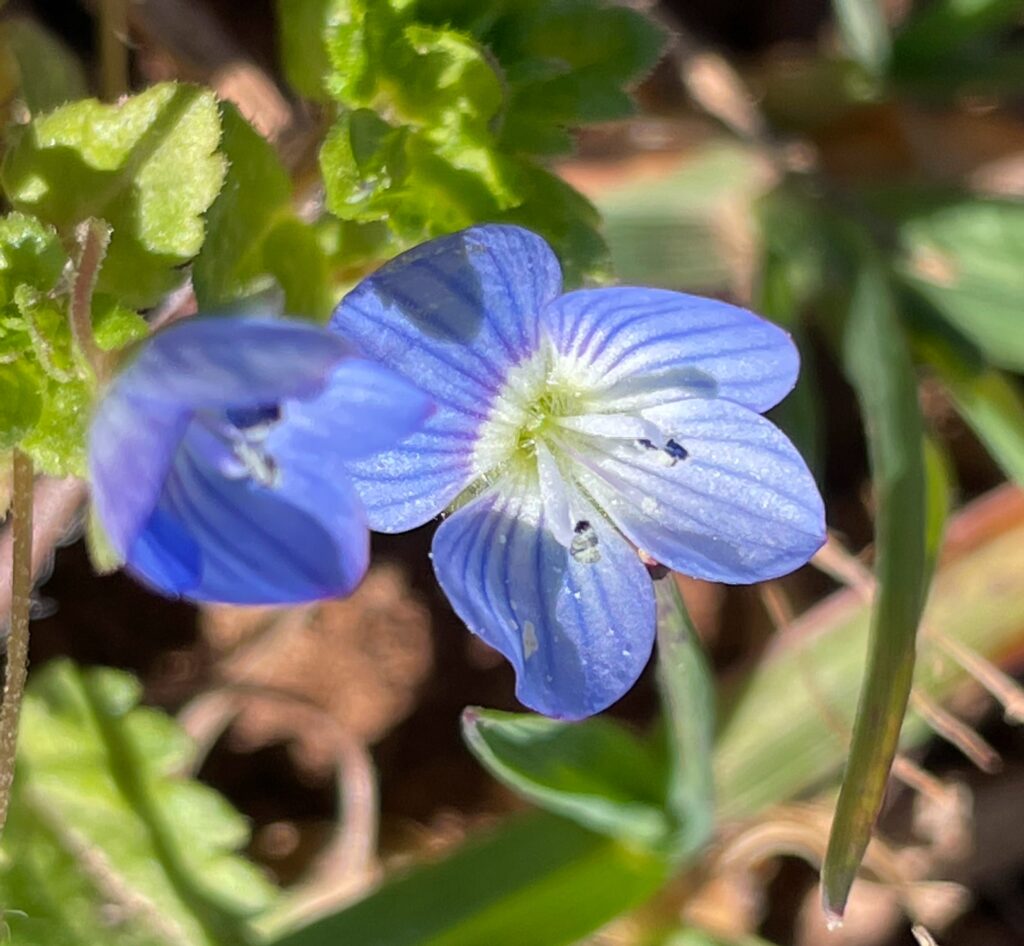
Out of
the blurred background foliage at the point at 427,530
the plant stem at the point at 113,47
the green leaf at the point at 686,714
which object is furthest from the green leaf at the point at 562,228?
the plant stem at the point at 113,47

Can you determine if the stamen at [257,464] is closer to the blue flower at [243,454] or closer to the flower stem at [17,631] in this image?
the blue flower at [243,454]

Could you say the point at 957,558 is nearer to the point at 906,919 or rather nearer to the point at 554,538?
the point at 906,919

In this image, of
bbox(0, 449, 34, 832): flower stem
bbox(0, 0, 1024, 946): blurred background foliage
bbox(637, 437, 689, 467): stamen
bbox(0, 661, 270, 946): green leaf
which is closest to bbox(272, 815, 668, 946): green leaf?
bbox(0, 0, 1024, 946): blurred background foliage

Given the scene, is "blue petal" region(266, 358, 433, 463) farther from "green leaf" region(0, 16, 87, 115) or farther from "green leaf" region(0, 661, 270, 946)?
"green leaf" region(0, 661, 270, 946)

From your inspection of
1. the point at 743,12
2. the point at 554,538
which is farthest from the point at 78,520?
the point at 743,12

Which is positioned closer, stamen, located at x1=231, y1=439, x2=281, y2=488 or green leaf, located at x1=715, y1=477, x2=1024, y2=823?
stamen, located at x1=231, y1=439, x2=281, y2=488

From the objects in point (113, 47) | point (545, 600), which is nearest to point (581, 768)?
point (545, 600)

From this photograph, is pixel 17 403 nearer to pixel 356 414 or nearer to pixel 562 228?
pixel 356 414
